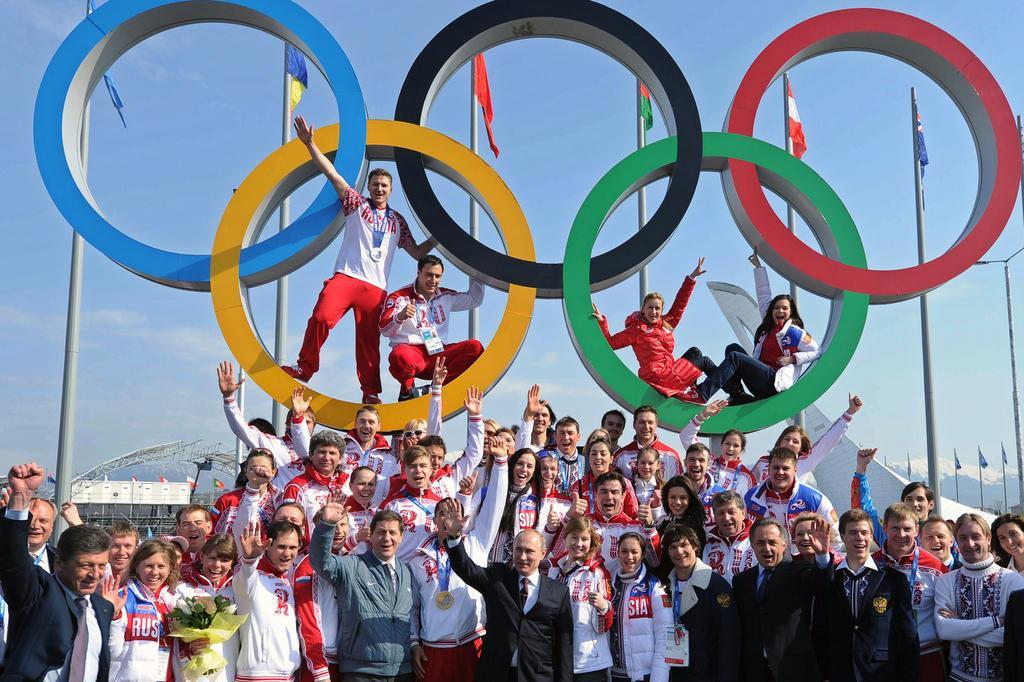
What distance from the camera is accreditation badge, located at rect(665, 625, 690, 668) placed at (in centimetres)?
548

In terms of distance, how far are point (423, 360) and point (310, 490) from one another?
2.46 metres

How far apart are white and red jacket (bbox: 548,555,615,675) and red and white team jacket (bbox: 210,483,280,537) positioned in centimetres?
240

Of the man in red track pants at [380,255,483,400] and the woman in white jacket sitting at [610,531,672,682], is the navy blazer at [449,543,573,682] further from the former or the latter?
the man in red track pants at [380,255,483,400]

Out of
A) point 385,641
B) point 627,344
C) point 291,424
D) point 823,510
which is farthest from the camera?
point 627,344

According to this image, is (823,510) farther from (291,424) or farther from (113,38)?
(113,38)

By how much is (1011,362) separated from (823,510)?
22.4 metres

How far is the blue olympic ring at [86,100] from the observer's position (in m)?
9.19

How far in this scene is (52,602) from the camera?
14.0ft

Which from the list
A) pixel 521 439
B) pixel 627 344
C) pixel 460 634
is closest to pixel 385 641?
pixel 460 634

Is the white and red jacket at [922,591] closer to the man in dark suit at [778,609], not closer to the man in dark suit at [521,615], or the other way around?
the man in dark suit at [778,609]

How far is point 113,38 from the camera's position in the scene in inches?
377

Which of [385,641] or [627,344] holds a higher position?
[627,344]

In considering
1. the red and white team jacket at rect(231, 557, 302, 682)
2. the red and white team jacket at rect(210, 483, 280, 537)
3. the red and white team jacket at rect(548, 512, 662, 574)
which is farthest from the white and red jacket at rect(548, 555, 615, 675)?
the red and white team jacket at rect(210, 483, 280, 537)

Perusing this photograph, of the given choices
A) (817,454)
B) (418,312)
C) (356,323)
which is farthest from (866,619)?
(356,323)
